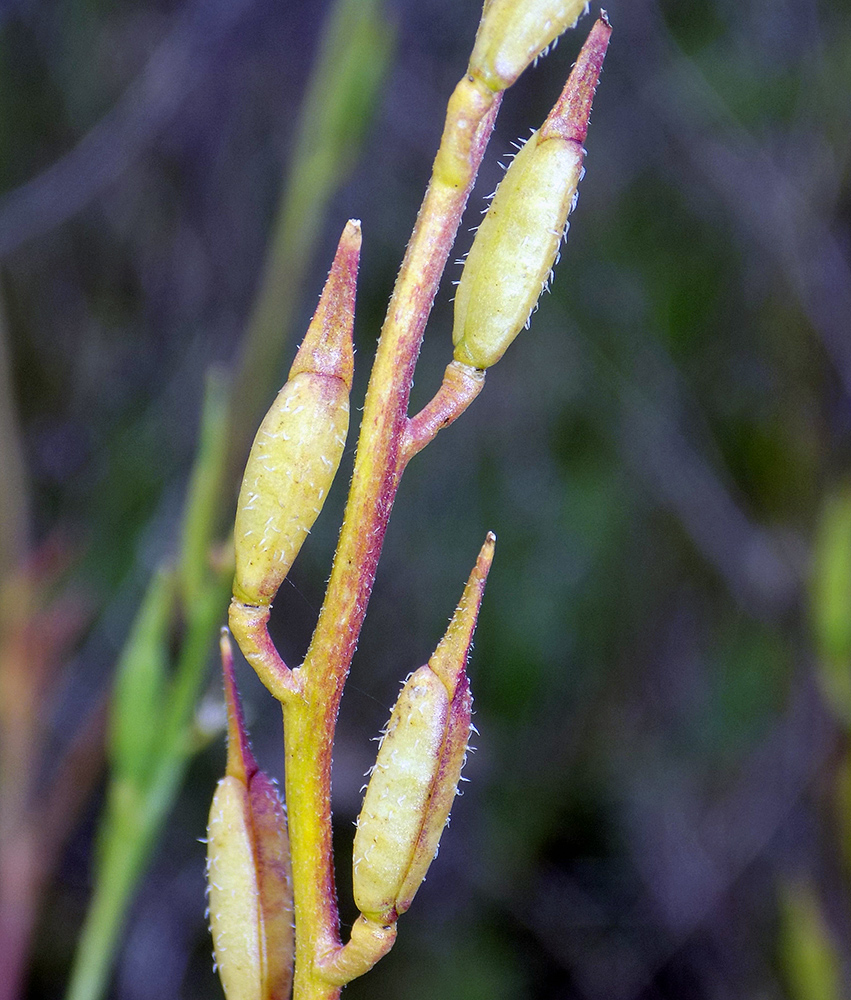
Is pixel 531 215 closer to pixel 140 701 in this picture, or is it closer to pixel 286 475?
pixel 286 475

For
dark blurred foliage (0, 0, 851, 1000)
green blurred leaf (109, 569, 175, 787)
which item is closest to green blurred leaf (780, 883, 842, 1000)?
dark blurred foliage (0, 0, 851, 1000)

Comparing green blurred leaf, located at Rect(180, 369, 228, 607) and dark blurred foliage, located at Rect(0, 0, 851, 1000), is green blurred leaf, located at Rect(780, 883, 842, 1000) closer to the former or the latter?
dark blurred foliage, located at Rect(0, 0, 851, 1000)

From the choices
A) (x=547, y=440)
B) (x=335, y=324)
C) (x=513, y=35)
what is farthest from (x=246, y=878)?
(x=547, y=440)

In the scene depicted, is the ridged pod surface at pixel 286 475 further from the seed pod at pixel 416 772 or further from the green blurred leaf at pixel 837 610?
the green blurred leaf at pixel 837 610

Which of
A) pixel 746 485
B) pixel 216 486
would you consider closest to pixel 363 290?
pixel 746 485

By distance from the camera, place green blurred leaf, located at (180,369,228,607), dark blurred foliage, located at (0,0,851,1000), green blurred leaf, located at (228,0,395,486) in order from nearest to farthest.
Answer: green blurred leaf, located at (180,369,228,607) < green blurred leaf, located at (228,0,395,486) < dark blurred foliage, located at (0,0,851,1000)

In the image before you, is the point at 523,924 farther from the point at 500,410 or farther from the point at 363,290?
the point at 363,290
